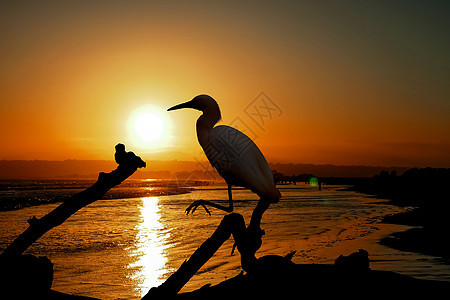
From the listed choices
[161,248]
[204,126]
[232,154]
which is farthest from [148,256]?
[232,154]

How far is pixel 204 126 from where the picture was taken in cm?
726

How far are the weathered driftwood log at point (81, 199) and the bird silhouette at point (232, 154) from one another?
2394mm

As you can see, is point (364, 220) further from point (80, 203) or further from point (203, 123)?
point (80, 203)

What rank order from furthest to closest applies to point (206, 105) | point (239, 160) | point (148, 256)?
point (148, 256), point (206, 105), point (239, 160)

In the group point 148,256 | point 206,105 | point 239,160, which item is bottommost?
point 148,256

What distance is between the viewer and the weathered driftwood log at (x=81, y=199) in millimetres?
3848

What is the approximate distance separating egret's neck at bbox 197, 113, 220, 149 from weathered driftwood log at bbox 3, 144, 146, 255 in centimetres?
320

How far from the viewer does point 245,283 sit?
17.0ft

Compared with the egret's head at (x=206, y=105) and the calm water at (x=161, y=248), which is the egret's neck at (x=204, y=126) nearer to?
the egret's head at (x=206, y=105)

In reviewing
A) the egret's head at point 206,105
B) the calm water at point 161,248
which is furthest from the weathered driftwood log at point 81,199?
the calm water at point 161,248

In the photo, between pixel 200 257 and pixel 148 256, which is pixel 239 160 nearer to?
pixel 200 257

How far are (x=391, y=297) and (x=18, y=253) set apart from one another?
4595 mm

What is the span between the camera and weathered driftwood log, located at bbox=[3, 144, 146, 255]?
3.85 m

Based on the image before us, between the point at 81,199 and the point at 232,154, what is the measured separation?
318 centimetres
